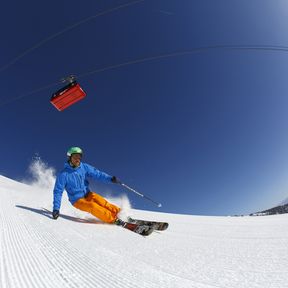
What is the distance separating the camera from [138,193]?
299 inches

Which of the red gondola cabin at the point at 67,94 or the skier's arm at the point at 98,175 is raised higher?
the red gondola cabin at the point at 67,94

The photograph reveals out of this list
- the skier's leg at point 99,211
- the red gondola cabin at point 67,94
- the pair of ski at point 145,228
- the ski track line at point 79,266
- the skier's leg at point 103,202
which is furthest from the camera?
the red gondola cabin at point 67,94

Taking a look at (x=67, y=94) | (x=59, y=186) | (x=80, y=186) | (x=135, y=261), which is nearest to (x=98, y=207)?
(x=80, y=186)

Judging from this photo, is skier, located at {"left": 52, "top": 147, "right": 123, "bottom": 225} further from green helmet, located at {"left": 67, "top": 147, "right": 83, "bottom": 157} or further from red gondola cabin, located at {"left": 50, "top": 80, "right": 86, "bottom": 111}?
red gondola cabin, located at {"left": 50, "top": 80, "right": 86, "bottom": 111}

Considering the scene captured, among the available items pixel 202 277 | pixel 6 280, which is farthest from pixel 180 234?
pixel 6 280

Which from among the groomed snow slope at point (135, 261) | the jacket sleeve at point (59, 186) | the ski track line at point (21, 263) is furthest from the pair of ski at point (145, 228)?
the ski track line at point (21, 263)

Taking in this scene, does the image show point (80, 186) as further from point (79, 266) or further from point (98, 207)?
point (79, 266)

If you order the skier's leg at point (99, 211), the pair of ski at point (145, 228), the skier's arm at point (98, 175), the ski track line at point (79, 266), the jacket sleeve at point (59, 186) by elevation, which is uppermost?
the skier's arm at point (98, 175)

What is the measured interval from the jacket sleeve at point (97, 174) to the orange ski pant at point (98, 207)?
650 mm

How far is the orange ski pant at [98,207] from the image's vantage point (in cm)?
559

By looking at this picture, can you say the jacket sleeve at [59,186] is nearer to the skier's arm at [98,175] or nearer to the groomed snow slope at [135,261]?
the skier's arm at [98,175]

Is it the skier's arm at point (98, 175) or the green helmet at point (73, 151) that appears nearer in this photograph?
the green helmet at point (73, 151)

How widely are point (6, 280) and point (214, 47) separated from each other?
5814 mm

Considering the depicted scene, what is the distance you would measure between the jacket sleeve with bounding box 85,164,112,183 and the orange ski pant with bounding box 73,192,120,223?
0.65m
